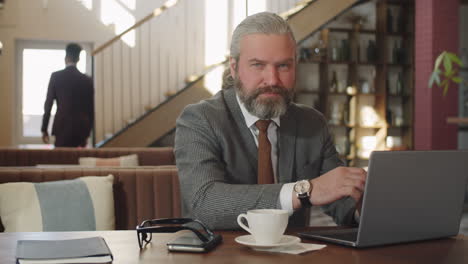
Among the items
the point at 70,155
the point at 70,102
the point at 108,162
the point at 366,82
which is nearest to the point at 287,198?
the point at 108,162

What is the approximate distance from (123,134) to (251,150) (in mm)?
5546

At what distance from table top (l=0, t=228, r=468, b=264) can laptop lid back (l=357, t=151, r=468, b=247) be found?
4 centimetres

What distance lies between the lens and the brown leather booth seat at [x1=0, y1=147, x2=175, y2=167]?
4461 mm

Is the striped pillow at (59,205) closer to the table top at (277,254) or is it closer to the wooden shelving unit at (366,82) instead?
the table top at (277,254)

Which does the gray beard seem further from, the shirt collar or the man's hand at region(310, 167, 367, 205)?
the man's hand at region(310, 167, 367, 205)

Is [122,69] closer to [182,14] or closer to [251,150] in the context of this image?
[182,14]

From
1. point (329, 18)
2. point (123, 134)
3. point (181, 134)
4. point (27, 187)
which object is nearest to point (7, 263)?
point (181, 134)

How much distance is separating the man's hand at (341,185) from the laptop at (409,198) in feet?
0.29

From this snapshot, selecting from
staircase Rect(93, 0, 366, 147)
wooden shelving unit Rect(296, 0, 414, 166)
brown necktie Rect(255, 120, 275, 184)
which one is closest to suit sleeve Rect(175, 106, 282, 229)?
brown necktie Rect(255, 120, 275, 184)

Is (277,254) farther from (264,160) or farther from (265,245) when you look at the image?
A: (264,160)

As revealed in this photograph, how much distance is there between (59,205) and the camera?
2.15 metres

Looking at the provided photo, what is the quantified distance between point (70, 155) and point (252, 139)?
113 inches

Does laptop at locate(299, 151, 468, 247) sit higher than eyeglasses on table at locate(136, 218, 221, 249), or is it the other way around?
laptop at locate(299, 151, 468, 247)

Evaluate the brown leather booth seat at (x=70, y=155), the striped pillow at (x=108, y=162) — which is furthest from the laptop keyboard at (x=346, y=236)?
the brown leather booth seat at (x=70, y=155)
